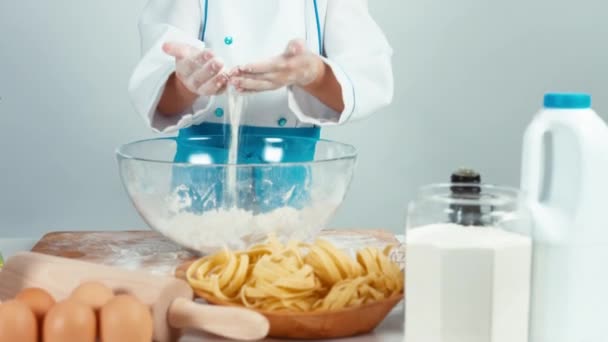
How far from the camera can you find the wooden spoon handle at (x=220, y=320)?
0.85 m

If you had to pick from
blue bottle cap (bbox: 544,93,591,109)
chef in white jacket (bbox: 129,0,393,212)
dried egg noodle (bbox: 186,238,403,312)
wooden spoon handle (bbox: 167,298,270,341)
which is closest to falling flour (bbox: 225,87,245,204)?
chef in white jacket (bbox: 129,0,393,212)

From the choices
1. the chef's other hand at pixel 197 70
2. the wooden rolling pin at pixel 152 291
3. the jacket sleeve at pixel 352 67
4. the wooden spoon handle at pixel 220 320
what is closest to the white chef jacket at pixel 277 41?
the jacket sleeve at pixel 352 67

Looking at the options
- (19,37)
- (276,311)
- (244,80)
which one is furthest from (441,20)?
(276,311)

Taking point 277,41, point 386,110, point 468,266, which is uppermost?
point 277,41

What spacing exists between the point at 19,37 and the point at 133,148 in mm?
1275

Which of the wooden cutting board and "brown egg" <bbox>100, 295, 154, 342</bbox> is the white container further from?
the wooden cutting board

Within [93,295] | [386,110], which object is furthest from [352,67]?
[386,110]

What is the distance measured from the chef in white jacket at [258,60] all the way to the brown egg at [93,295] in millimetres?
481

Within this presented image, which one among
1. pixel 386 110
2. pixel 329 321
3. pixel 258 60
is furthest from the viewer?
pixel 386 110

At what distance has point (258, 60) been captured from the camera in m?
1.38

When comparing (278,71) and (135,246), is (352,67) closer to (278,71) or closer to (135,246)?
(278,71)

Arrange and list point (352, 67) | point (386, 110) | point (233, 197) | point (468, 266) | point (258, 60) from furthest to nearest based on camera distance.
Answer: point (386, 110)
point (352, 67)
point (258, 60)
point (233, 197)
point (468, 266)

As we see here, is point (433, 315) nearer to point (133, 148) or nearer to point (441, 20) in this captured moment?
point (133, 148)

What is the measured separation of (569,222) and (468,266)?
0.11 m
